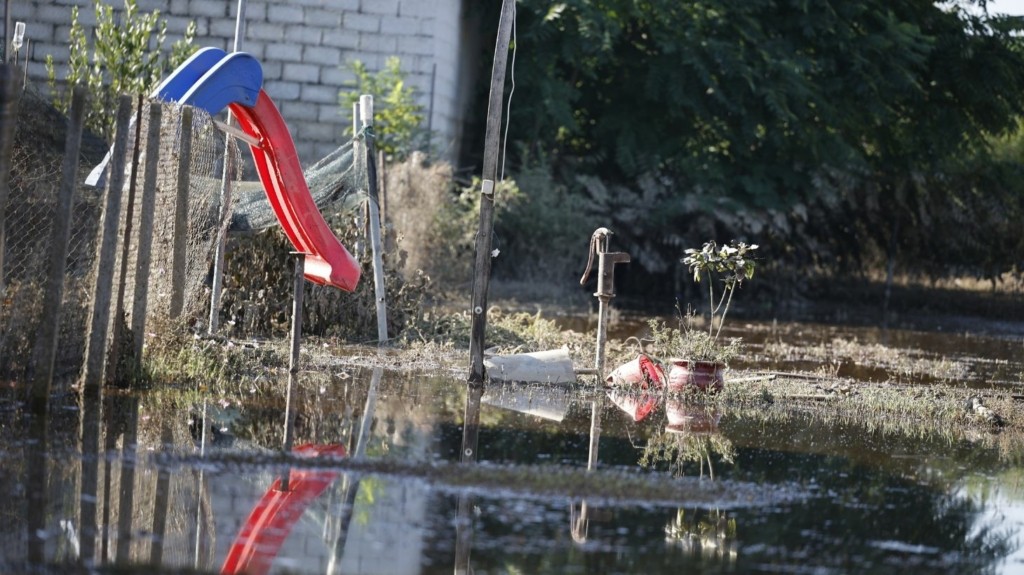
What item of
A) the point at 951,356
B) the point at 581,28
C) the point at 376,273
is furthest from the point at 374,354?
the point at 581,28

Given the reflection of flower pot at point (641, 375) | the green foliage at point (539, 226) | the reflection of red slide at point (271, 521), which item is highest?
the green foliage at point (539, 226)

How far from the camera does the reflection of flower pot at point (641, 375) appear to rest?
454 inches

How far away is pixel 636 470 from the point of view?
8.06 m

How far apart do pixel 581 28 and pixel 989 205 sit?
28.4ft

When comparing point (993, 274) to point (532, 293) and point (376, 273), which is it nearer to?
point (532, 293)

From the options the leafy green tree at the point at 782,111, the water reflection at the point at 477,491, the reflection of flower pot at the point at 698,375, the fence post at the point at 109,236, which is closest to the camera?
the water reflection at the point at 477,491

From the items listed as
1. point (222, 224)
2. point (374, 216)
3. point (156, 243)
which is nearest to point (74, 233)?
point (156, 243)

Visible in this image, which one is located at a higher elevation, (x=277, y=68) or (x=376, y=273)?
(x=277, y=68)

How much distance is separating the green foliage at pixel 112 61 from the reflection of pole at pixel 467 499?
9.10m

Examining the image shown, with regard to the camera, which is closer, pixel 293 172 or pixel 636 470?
pixel 636 470

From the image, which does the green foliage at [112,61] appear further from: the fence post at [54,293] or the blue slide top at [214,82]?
the fence post at [54,293]

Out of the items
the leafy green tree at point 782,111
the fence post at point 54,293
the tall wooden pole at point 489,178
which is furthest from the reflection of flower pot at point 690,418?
Answer: the leafy green tree at point 782,111

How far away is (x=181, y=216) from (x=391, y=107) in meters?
11.0

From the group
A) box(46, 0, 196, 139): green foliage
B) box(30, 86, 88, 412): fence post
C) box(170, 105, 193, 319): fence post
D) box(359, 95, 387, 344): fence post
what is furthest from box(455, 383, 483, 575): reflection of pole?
box(46, 0, 196, 139): green foliage
